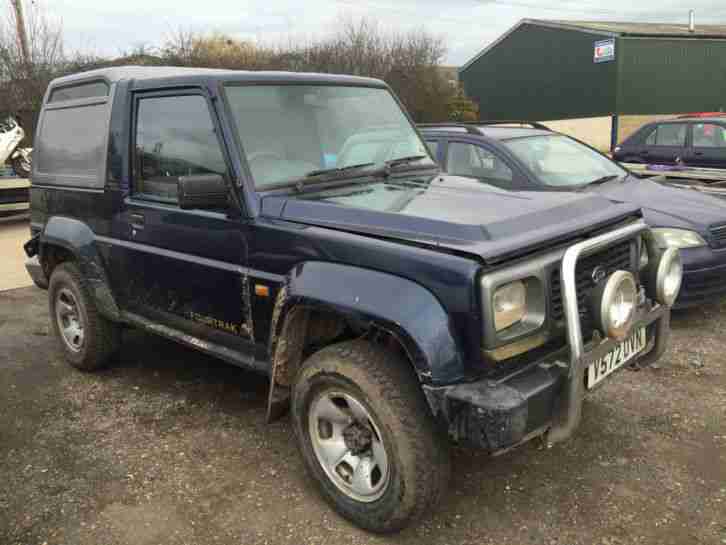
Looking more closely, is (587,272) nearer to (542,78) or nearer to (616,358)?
(616,358)

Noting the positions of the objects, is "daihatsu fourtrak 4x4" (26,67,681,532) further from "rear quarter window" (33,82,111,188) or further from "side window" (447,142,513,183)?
"side window" (447,142,513,183)

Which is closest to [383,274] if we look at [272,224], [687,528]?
[272,224]

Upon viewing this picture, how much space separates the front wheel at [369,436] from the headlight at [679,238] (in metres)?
3.44

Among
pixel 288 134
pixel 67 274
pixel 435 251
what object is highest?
pixel 288 134

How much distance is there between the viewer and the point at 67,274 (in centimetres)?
450

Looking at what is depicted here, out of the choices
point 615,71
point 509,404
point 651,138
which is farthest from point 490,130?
point 615,71

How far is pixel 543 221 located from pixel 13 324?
16.9 ft

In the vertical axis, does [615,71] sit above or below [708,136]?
above

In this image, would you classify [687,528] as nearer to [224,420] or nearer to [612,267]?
[612,267]

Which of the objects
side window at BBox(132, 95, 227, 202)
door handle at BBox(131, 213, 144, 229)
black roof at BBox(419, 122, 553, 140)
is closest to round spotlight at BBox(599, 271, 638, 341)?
side window at BBox(132, 95, 227, 202)

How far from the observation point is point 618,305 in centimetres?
264

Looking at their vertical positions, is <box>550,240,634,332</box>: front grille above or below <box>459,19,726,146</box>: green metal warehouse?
below

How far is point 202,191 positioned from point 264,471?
4.81 feet

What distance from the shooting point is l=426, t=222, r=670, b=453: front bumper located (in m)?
2.34
